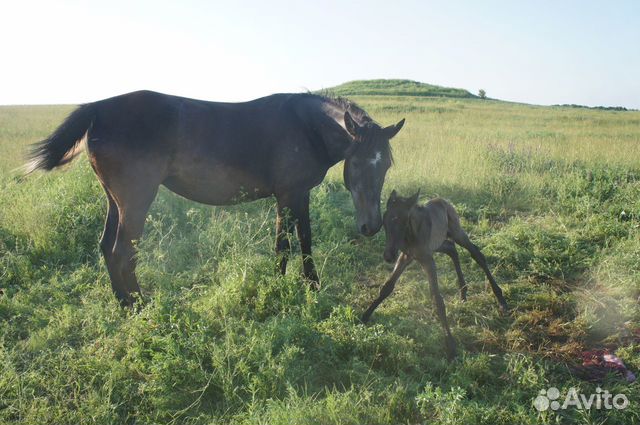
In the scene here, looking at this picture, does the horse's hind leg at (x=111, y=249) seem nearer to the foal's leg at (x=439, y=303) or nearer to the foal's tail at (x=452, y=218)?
the foal's leg at (x=439, y=303)

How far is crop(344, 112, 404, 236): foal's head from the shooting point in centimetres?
445

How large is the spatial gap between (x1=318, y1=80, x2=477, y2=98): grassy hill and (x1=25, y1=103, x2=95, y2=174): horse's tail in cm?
4222

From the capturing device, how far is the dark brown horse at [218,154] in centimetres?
452

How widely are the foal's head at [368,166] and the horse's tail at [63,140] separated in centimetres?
271

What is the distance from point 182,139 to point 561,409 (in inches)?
165

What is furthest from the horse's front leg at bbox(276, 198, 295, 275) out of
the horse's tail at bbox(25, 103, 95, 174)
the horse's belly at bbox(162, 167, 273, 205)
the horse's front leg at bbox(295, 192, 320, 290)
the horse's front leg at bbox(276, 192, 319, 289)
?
the horse's tail at bbox(25, 103, 95, 174)

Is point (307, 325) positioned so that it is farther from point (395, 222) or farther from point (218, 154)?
point (218, 154)

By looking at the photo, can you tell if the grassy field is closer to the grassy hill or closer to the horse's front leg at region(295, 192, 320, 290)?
the horse's front leg at region(295, 192, 320, 290)

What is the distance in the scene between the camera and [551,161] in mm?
10156

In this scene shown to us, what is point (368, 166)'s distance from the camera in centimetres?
445

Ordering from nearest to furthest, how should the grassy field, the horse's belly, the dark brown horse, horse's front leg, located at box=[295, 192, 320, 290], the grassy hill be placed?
1. the grassy field
2. the dark brown horse
3. the horse's belly
4. horse's front leg, located at box=[295, 192, 320, 290]
5. the grassy hill

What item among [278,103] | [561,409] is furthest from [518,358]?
[278,103]

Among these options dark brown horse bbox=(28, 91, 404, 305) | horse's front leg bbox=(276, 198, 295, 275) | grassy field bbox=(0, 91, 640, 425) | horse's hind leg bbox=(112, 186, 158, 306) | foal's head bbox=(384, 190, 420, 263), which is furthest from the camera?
horse's front leg bbox=(276, 198, 295, 275)

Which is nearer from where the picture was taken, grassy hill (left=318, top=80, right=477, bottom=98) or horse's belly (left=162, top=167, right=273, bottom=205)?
horse's belly (left=162, top=167, right=273, bottom=205)
